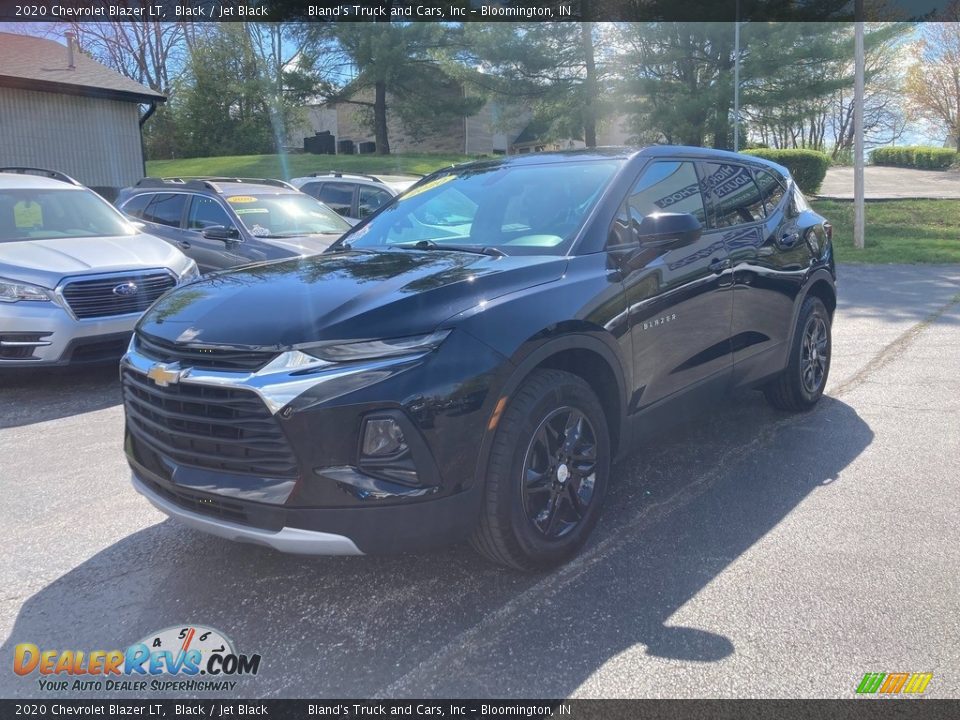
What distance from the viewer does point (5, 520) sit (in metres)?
4.27

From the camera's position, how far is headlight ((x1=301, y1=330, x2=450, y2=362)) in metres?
3.00

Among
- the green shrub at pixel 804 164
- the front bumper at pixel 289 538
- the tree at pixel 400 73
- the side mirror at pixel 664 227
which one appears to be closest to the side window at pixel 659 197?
the side mirror at pixel 664 227

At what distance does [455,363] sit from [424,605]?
1.03 metres

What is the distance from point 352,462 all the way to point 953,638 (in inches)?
90.7

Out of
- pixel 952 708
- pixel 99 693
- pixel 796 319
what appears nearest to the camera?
pixel 952 708

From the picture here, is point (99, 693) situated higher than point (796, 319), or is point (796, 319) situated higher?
point (796, 319)

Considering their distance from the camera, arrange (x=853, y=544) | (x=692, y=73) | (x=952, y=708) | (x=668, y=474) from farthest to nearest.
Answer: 1. (x=692, y=73)
2. (x=668, y=474)
3. (x=853, y=544)
4. (x=952, y=708)

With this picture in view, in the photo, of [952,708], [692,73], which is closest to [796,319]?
[952,708]

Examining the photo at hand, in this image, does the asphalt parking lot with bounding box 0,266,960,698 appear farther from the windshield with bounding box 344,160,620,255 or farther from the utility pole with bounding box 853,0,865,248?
the utility pole with bounding box 853,0,865,248

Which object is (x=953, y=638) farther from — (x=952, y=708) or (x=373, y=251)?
(x=373, y=251)

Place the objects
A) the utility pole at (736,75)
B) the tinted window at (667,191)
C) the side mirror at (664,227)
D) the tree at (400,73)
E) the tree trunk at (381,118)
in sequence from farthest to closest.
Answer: the tree trunk at (381,118) < the tree at (400,73) < the utility pole at (736,75) < the tinted window at (667,191) < the side mirror at (664,227)

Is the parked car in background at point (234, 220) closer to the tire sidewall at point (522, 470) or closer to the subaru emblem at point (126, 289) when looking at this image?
the subaru emblem at point (126, 289)

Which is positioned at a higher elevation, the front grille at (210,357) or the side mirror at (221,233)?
the side mirror at (221,233)

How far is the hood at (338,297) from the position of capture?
308 centimetres
